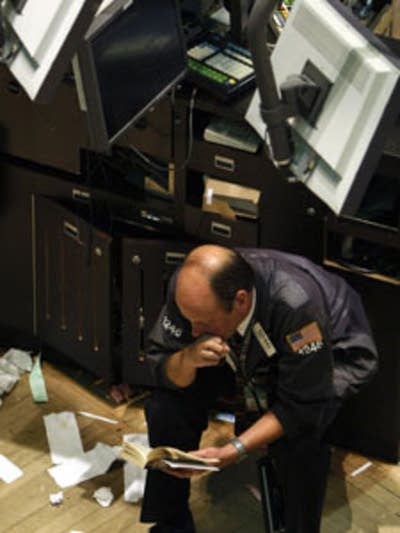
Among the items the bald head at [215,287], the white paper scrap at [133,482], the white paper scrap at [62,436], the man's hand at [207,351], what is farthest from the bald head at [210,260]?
the white paper scrap at [62,436]

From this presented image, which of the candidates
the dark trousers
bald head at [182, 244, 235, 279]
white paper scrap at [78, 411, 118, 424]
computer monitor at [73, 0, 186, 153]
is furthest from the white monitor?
white paper scrap at [78, 411, 118, 424]

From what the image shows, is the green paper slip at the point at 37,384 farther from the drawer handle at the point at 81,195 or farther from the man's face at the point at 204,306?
the man's face at the point at 204,306

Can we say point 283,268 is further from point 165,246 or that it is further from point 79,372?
point 79,372

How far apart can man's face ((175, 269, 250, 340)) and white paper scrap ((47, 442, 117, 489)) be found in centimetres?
82

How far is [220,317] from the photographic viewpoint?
2756 millimetres

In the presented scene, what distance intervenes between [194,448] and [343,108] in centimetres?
126

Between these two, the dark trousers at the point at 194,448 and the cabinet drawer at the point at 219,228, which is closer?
the dark trousers at the point at 194,448

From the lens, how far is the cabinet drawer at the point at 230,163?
3.23 meters

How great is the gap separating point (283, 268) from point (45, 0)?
38.6 inches

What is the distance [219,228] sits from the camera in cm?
338

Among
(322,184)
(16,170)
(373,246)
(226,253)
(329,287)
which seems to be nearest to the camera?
(322,184)

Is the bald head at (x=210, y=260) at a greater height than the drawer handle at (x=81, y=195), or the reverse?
the bald head at (x=210, y=260)

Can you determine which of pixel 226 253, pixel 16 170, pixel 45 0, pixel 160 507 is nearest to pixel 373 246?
pixel 226 253

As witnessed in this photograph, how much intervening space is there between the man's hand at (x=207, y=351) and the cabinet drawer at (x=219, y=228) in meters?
0.54
